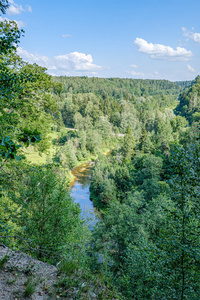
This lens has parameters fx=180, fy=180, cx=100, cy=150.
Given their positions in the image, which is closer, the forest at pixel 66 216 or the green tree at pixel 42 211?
the forest at pixel 66 216

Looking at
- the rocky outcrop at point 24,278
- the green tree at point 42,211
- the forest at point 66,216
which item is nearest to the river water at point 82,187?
the forest at point 66,216

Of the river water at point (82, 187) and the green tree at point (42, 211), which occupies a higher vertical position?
the green tree at point (42, 211)

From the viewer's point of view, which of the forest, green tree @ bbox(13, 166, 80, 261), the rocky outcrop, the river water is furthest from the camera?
the river water

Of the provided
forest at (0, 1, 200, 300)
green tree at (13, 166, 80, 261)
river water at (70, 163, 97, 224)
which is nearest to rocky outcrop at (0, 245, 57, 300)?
forest at (0, 1, 200, 300)

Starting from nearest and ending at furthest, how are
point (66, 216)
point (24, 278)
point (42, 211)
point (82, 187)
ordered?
point (24, 278)
point (42, 211)
point (66, 216)
point (82, 187)

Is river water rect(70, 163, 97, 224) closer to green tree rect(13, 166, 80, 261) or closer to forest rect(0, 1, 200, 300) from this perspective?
forest rect(0, 1, 200, 300)

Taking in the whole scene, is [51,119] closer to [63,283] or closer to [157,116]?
[63,283]

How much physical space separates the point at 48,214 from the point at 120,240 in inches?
368

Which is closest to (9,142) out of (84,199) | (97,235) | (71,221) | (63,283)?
(63,283)

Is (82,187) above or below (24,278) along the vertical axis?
below

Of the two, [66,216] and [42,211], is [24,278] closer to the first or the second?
[42,211]

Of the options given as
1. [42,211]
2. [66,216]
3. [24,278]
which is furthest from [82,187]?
[24,278]

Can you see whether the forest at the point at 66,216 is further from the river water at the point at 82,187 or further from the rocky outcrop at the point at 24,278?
the river water at the point at 82,187

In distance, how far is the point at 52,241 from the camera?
23.4ft
